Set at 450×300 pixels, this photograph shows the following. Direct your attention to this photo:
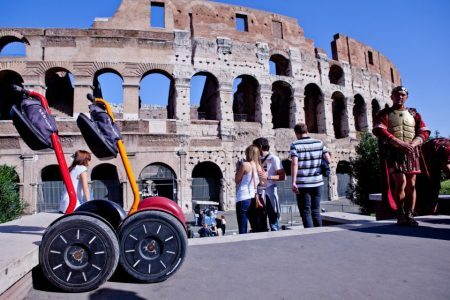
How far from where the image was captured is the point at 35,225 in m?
3.34

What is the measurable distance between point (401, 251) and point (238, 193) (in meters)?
2.28

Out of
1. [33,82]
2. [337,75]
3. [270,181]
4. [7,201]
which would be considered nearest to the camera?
[270,181]

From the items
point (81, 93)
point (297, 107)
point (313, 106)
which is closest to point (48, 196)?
point (81, 93)

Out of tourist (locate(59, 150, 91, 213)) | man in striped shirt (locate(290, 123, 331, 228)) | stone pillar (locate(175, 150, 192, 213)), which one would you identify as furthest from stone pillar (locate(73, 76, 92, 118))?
man in striped shirt (locate(290, 123, 331, 228))

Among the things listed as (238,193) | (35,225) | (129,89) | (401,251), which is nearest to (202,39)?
(129,89)

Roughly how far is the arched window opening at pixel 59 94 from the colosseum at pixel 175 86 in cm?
8

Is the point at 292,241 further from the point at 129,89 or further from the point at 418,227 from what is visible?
the point at 129,89

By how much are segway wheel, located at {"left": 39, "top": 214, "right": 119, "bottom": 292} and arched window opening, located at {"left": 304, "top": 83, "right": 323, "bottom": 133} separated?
1691cm

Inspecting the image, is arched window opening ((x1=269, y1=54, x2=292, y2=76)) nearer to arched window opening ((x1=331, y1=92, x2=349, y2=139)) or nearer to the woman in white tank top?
arched window opening ((x1=331, y1=92, x2=349, y2=139))

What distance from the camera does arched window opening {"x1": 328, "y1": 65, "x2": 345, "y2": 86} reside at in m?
18.4

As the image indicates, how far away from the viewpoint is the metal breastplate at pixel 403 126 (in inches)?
148

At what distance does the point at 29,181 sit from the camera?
12539mm

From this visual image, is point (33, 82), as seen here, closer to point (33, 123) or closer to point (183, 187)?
point (183, 187)

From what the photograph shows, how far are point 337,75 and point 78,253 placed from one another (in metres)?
20.1
